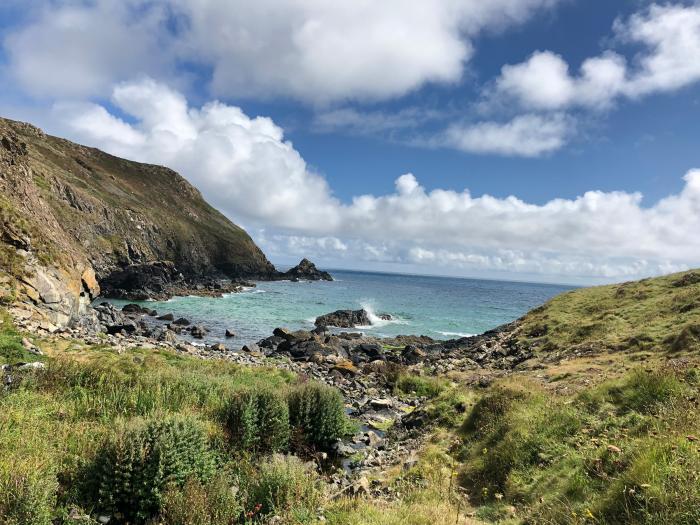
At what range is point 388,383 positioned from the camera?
24188mm

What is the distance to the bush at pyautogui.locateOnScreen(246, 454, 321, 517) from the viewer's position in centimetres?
729

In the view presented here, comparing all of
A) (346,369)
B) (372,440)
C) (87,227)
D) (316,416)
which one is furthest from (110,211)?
(372,440)

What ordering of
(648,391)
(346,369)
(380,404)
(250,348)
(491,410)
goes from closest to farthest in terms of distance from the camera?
(648,391) → (491,410) → (380,404) → (346,369) → (250,348)

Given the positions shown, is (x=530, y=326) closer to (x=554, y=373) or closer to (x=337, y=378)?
(x=554, y=373)

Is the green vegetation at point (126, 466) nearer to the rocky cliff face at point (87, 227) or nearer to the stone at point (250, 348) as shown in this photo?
the rocky cliff face at point (87, 227)

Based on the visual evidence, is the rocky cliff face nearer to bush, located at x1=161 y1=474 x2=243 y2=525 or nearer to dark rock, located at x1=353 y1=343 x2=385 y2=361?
bush, located at x1=161 y1=474 x2=243 y2=525

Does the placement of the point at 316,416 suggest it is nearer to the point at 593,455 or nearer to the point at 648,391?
the point at 593,455

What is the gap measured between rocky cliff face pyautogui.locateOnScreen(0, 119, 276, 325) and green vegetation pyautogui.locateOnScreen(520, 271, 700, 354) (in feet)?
111

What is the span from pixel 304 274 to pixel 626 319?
136m

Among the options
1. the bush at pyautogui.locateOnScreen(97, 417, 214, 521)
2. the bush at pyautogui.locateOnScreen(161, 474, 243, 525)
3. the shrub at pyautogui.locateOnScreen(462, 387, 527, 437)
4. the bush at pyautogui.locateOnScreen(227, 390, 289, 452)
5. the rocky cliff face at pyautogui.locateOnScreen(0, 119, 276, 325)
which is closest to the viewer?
the bush at pyautogui.locateOnScreen(161, 474, 243, 525)

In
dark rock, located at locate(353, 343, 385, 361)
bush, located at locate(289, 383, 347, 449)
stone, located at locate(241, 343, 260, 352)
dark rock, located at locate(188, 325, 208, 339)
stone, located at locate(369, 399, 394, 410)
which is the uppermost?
bush, located at locate(289, 383, 347, 449)

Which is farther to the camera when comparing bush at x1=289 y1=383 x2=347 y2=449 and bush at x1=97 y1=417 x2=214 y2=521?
bush at x1=289 y1=383 x2=347 y2=449

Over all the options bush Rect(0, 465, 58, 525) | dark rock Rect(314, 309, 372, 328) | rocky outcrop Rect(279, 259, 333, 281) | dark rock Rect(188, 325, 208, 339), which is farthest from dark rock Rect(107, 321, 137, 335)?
rocky outcrop Rect(279, 259, 333, 281)

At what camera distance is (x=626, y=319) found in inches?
1114
